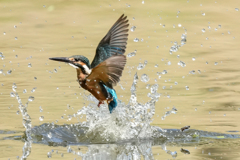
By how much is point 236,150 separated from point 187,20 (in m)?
9.02

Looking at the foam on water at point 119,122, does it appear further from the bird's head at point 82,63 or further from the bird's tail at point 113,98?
the bird's head at point 82,63

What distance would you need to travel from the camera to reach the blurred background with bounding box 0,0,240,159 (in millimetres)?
6031

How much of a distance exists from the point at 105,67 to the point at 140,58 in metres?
4.38

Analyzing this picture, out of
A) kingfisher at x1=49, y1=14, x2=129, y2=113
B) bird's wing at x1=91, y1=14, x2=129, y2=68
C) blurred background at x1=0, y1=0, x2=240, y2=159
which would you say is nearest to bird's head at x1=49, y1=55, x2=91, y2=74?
kingfisher at x1=49, y1=14, x2=129, y2=113

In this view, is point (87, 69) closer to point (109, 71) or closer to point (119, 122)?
point (109, 71)

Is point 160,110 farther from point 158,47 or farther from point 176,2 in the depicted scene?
point 176,2

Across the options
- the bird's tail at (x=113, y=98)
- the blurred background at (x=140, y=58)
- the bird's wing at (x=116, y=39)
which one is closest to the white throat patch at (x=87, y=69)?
the bird's tail at (x=113, y=98)

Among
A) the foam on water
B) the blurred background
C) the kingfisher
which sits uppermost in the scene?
the kingfisher

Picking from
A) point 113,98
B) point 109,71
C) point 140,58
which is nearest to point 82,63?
point 109,71

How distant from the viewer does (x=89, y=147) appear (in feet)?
16.1

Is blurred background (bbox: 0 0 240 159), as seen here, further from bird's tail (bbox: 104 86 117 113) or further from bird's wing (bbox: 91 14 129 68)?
bird's tail (bbox: 104 86 117 113)

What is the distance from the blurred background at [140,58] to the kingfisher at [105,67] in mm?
379

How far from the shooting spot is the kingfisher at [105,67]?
5.00m

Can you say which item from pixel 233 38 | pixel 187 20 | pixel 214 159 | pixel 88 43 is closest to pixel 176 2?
pixel 187 20
